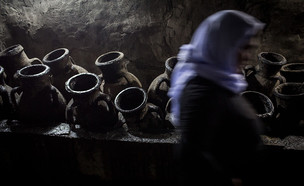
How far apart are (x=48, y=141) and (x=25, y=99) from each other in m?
0.61

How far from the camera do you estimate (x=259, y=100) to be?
8.96ft

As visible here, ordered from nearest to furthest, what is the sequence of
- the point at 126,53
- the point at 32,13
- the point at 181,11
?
the point at 181,11, the point at 126,53, the point at 32,13

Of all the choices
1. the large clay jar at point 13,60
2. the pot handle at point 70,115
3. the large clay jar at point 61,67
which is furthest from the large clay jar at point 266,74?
the large clay jar at point 13,60

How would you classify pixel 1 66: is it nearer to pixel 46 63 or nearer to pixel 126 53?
pixel 46 63

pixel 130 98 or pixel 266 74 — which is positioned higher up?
pixel 266 74

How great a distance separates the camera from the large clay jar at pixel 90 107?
2803mm

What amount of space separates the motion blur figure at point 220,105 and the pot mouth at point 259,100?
4.03ft

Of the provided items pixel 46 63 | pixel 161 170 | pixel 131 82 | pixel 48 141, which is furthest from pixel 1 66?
pixel 161 170

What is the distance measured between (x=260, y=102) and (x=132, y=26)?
2684 millimetres

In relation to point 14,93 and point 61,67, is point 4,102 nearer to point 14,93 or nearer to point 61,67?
point 14,93

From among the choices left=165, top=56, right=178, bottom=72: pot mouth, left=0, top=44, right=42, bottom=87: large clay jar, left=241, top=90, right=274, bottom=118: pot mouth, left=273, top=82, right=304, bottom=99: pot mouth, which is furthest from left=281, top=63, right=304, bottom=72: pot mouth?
left=0, top=44, right=42, bottom=87: large clay jar

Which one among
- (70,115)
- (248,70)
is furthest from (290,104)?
(70,115)

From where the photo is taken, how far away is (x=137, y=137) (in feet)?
9.30

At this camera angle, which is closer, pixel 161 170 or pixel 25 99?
pixel 161 170
